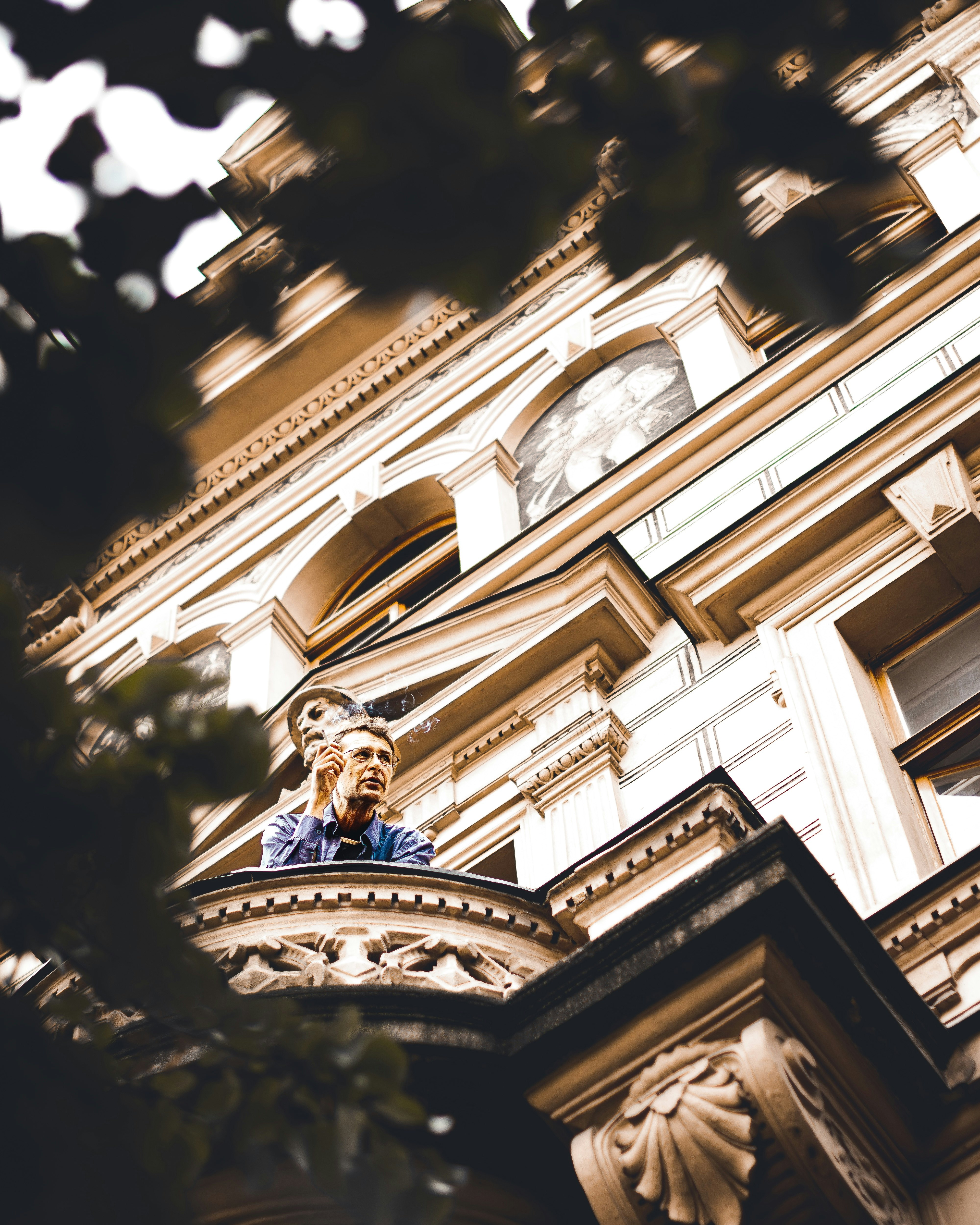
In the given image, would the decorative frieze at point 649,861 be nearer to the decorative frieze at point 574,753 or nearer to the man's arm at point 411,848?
the man's arm at point 411,848

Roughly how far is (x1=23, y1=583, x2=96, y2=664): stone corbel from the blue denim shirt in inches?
412

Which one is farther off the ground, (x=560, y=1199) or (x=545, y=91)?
(x=545, y=91)

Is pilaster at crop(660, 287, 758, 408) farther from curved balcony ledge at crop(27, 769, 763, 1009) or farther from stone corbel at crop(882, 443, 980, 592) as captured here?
curved balcony ledge at crop(27, 769, 763, 1009)

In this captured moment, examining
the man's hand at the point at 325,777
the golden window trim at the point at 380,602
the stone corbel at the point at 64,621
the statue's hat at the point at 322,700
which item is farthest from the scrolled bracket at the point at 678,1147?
the stone corbel at the point at 64,621

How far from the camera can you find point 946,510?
8.69 metres

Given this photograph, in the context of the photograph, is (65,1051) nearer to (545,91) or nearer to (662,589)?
(545,91)

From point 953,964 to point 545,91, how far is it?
3.71 metres

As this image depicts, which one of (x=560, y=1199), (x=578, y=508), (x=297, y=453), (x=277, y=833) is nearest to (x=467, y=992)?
(x=560, y=1199)

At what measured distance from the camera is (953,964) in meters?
5.95

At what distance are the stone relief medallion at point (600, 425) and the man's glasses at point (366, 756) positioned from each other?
5.10 m

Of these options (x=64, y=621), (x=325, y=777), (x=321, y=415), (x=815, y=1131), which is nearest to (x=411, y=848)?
(x=325, y=777)

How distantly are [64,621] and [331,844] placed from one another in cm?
1149

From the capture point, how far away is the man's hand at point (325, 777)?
25.2 ft

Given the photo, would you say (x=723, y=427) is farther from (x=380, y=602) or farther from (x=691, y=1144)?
(x=691, y=1144)
